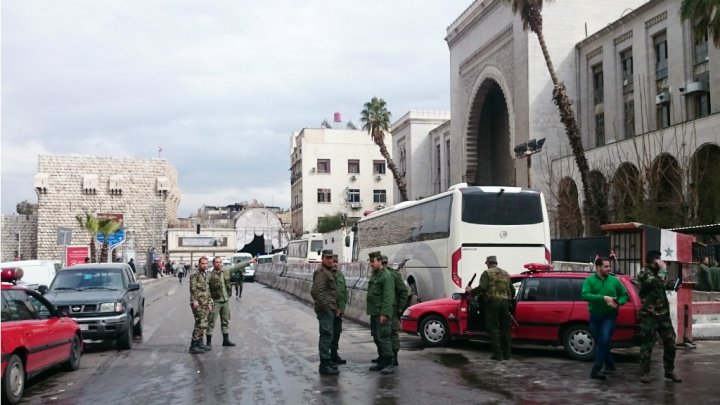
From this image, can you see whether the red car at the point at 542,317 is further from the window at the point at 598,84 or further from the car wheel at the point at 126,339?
the window at the point at 598,84

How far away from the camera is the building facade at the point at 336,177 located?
316 ft

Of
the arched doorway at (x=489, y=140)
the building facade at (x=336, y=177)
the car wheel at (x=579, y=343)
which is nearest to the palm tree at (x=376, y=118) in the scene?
the arched doorway at (x=489, y=140)

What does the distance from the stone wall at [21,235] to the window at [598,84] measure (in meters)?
83.5

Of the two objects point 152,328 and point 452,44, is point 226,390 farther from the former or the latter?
point 452,44

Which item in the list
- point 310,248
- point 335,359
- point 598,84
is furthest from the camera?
point 310,248

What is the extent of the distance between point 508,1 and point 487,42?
56.9ft

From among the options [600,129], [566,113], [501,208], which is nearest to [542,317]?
[501,208]

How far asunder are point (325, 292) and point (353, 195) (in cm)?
8734

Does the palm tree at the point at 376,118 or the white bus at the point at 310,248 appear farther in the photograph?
the palm tree at the point at 376,118

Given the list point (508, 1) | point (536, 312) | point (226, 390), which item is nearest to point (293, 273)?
point (508, 1)

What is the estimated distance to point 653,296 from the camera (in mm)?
9906

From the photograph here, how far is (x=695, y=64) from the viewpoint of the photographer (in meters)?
35.1

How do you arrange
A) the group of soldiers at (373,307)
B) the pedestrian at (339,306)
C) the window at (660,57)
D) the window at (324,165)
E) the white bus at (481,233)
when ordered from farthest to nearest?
the window at (324,165)
the window at (660,57)
the white bus at (481,233)
the pedestrian at (339,306)
the group of soldiers at (373,307)

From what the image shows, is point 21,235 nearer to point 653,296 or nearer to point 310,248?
point 310,248
